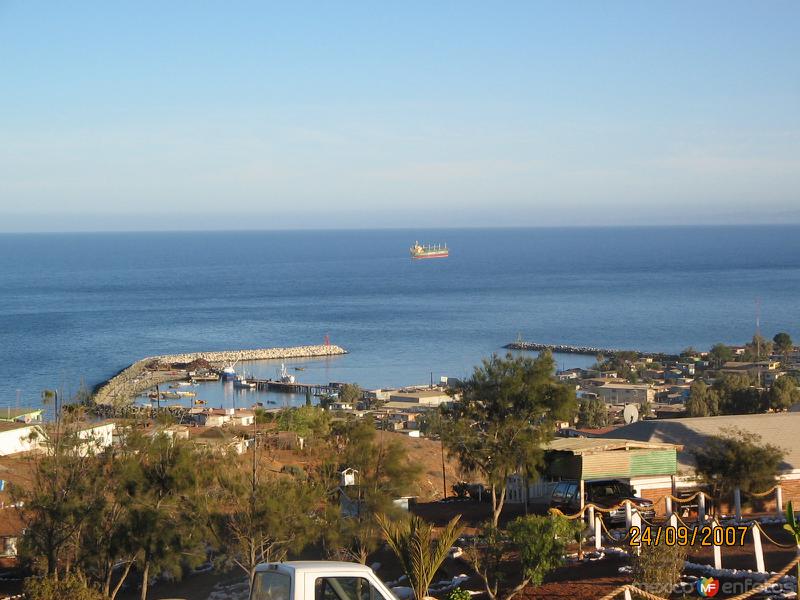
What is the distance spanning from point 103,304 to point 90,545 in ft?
305

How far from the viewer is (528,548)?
9.04m

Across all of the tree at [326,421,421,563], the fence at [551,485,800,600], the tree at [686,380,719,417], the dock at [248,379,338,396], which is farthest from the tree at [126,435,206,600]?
the dock at [248,379,338,396]

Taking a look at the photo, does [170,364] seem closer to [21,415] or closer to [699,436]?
[21,415]

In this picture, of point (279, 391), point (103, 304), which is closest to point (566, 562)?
point (279, 391)

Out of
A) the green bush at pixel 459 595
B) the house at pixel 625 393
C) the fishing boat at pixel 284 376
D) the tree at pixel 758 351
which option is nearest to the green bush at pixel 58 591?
the green bush at pixel 459 595

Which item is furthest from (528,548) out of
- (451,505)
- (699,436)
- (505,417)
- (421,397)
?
(421,397)

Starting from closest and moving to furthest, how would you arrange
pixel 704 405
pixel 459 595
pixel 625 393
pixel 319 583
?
1. pixel 319 583
2. pixel 459 595
3. pixel 704 405
4. pixel 625 393

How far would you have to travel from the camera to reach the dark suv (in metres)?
11.9

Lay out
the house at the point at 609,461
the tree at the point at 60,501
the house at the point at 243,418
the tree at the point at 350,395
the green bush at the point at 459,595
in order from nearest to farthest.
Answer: the green bush at the point at 459,595 < the tree at the point at 60,501 < the house at the point at 609,461 < the house at the point at 243,418 < the tree at the point at 350,395

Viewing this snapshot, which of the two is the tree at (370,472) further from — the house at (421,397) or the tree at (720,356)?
the tree at (720,356)

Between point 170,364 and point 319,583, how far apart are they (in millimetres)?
58823

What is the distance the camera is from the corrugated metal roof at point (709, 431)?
52.6ft

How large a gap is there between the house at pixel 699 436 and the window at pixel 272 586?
9.48m

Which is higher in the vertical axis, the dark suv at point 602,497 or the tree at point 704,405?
the dark suv at point 602,497
